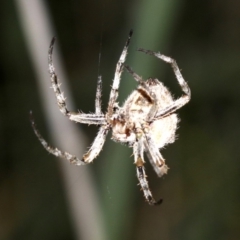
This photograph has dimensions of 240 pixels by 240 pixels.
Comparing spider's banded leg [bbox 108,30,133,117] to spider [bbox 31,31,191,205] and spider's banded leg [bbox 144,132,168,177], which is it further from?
spider's banded leg [bbox 144,132,168,177]

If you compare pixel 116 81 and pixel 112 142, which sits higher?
pixel 116 81

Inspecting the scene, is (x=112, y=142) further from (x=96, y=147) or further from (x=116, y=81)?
(x=116, y=81)

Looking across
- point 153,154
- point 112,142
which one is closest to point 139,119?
point 153,154

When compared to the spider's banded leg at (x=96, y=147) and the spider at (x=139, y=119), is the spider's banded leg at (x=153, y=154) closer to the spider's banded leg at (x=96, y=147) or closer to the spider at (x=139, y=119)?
the spider at (x=139, y=119)

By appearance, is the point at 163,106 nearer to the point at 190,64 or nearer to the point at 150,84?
the point at 150,84

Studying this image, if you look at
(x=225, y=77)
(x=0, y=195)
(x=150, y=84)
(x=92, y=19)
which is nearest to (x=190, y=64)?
(x=225, y=77)

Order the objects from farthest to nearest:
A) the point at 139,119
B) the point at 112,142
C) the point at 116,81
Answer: the point at 112,142, the point at 139,119, the point at 116,81
